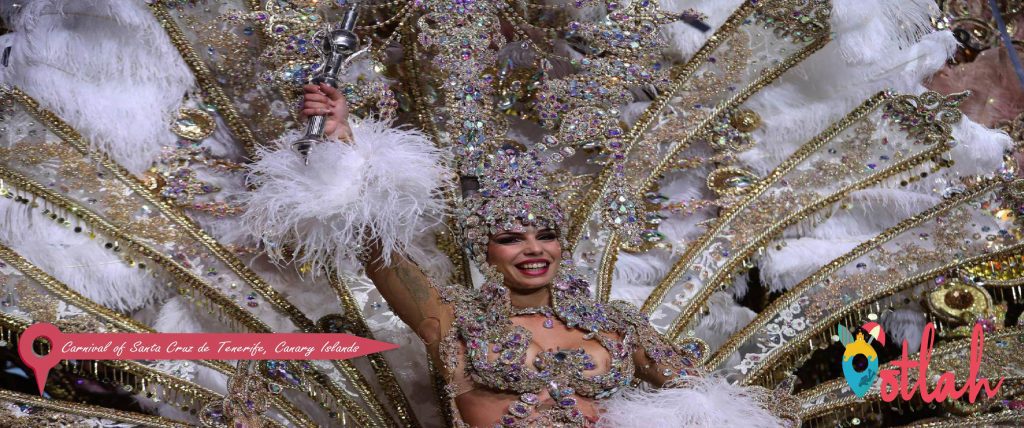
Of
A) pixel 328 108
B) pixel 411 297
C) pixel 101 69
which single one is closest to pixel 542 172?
pixel 411 297

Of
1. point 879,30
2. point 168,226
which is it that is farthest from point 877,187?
point 168,226

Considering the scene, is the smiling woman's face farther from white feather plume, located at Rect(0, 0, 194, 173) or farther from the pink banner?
white feather plume, located at Rect(0, 0, 194, 173)

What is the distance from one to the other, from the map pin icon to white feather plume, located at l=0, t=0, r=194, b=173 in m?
0.49

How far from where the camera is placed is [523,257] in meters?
2.74

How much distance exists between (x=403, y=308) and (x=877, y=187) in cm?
157

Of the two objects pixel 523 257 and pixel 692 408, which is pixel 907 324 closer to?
pixel 692 408

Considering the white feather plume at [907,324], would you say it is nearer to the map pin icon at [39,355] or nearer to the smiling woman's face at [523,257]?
the smiling woman's face at [523,257]

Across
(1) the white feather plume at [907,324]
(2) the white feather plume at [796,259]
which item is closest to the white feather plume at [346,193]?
(2) the white feather plume at [796,259]

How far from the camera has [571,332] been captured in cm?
277

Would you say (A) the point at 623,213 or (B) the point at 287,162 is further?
(A) the point at 623,213

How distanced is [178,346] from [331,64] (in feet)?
2.90

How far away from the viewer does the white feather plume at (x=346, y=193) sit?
102 inches

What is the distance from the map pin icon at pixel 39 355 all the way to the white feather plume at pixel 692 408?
1.39 m

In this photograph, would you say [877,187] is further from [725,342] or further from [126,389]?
[126,389]
